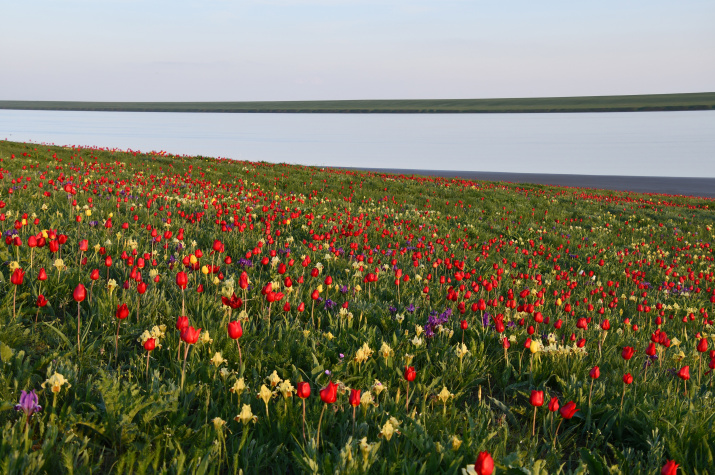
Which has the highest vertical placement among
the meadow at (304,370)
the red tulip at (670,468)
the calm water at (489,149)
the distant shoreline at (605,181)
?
the calm water at (489,149)

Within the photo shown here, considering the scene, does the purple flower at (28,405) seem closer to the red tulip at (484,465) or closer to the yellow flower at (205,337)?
the yellow flower at (205,337)

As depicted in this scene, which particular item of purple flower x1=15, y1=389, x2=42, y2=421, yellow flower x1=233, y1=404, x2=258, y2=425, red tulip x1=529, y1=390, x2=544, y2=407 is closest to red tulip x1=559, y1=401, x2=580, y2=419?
red tulip x1=529, y1=390, x2=544, y2=407

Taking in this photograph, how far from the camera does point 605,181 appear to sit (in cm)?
4103

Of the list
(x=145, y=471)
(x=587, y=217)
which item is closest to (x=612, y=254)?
(x=587, y=217)

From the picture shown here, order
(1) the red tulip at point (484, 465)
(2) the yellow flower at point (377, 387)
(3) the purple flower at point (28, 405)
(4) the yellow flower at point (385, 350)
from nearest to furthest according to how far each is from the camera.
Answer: (1) the red tulip at point (484, 465) → (3) the purple flower at point (28, 405) → (2) the yellow flower at point (377, 387) → (4) the yellow flower at point (385, 350)

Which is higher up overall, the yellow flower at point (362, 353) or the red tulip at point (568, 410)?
the red tulip at point (568, 410)

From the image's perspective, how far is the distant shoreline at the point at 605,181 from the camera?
3656 centimetres

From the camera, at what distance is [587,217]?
17234 millimetres

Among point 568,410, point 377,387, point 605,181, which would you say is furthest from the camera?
point 605,181

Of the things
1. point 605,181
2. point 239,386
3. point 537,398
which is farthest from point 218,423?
point 605,181

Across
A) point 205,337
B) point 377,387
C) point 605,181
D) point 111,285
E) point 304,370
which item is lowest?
point 304,370

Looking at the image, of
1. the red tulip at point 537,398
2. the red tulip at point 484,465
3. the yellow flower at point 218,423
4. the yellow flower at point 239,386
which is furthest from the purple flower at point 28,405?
the red tulip at point 537,398

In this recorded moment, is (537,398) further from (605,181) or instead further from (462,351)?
(605,181)

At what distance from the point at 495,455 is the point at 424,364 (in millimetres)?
1305
